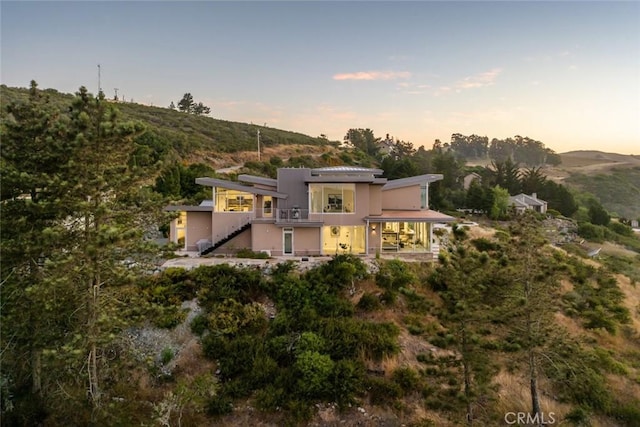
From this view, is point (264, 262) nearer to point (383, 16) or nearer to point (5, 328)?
point (5, 328)

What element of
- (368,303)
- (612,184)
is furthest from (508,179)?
(612,184)

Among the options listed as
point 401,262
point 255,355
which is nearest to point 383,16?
point 401,262

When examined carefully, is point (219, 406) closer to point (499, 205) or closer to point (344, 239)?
point (344, 239)

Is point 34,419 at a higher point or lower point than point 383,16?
lower

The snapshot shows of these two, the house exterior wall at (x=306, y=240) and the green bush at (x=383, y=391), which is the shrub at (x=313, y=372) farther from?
the house exterior wall at (x=306, y=240)

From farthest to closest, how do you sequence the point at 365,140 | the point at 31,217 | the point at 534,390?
the point at 365,140
the point at 534,390
the point at 31,217

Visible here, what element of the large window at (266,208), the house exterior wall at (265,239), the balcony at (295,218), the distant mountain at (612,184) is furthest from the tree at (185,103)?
the distant mountain at (612,184)
